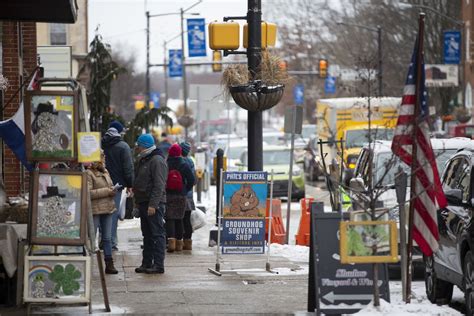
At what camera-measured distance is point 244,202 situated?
50.1 feet

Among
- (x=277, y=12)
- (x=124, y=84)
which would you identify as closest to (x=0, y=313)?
(x=124, y=84)

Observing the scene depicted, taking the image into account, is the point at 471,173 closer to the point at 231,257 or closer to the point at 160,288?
the point at 160,288

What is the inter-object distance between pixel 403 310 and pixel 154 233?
15.7ft

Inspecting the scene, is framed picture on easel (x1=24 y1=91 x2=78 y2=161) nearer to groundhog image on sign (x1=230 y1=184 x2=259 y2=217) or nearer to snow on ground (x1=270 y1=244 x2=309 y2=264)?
groundhog image on sign (x1=230 y1=184 x2=259 y2=217)

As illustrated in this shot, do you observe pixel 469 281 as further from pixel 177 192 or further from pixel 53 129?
pixel 177 192

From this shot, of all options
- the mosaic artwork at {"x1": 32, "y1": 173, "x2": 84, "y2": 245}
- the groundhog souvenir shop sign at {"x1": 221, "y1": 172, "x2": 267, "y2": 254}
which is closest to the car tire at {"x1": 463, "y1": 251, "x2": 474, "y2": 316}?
the mosaic artwork at {"x1": 32, "y1": 173, "x2": 84, "y2": 245}

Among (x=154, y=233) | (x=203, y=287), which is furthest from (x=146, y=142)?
(x=203, y=287)

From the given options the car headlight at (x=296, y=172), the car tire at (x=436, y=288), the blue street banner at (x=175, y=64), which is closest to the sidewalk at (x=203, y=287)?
the car tire at (x=436, y=288)

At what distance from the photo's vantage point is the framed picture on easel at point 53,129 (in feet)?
36.9

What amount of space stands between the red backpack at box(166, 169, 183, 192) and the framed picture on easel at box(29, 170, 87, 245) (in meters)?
5.93

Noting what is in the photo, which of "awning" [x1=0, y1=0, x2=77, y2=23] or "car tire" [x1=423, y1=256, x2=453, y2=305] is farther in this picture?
"awning" [x1=0, y1=0, x2=77, y2=23]

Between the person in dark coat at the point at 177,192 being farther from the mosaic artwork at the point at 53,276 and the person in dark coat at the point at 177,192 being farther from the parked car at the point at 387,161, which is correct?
the mosaic artwork at the point at 53,276

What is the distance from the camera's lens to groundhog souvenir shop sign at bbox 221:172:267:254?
→ 1525cm

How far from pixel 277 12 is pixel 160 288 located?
80.0m
